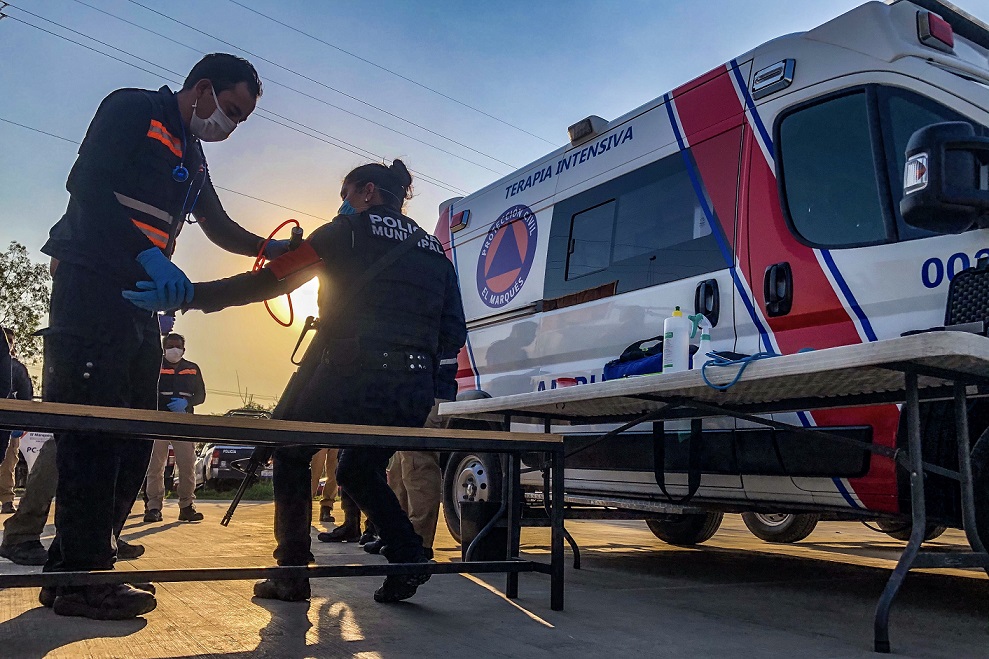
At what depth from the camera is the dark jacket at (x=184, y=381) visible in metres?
7.72

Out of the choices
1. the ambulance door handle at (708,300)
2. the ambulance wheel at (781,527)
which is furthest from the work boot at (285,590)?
the ambulance wheel at (781,527)

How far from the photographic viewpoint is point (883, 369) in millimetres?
2539

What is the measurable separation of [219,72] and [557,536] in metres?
2.18

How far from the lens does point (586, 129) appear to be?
5238 millimetres

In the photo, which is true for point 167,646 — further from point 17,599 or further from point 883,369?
point 883,369

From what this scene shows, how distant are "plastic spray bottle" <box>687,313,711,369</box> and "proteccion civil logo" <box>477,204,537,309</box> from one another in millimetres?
1884

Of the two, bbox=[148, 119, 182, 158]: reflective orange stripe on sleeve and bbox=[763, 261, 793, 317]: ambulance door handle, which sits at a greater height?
bbox=[148, 119, 182, 158]: reflective orange stripe on sleeve

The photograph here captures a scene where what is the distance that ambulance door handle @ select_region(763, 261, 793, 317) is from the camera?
367 centimetres

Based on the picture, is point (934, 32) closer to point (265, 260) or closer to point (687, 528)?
point (265, 260)

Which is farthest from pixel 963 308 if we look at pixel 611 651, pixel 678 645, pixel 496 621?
pixel 496 621

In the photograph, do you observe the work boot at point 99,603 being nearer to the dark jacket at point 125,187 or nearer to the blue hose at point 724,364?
the dark jacket at point 125,187

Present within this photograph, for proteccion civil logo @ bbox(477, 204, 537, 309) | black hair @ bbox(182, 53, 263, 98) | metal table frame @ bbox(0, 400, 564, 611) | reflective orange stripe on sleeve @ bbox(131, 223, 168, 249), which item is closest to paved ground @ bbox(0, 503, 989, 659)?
metal table frame @ bbox(0, 400, 564, 611)

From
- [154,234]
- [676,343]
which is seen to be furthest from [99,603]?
[676,343]

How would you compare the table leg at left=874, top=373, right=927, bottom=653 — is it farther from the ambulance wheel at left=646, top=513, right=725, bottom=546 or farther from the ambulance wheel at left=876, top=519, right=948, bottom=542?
the ambulance wheel at left=646, top=513, right=725, bottom=546
